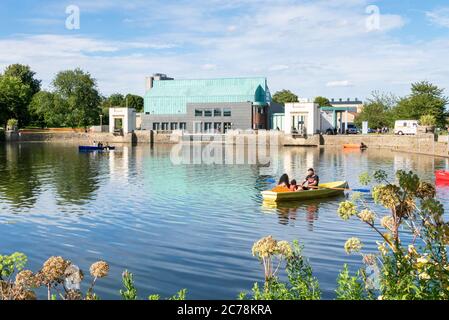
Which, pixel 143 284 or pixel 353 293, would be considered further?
pixel 143 284

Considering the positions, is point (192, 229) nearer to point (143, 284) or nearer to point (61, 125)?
point (143, 284)

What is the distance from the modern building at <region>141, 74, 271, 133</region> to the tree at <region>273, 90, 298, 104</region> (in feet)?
150

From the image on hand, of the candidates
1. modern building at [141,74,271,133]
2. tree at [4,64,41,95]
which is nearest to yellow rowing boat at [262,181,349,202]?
modern building at [141,74,271,133]

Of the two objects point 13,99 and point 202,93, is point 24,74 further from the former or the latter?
point 202,93

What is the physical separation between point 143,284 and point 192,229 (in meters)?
8.45

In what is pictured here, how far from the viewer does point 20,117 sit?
139000 millimetres

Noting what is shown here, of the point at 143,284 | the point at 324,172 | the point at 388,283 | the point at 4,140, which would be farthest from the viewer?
the point at 4,140

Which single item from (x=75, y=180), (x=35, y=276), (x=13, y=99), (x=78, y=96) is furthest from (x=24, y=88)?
(x=35, y=276)

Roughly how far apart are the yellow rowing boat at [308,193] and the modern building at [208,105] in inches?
3436

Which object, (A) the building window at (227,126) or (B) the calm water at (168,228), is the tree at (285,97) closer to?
(A) the building window at (227,126)

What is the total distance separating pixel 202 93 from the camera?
132 metres

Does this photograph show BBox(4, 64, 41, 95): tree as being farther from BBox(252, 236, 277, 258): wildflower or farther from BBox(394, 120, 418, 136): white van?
BBox(252, 236, 277, 258): wildflower

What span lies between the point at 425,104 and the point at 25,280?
111649 mm
